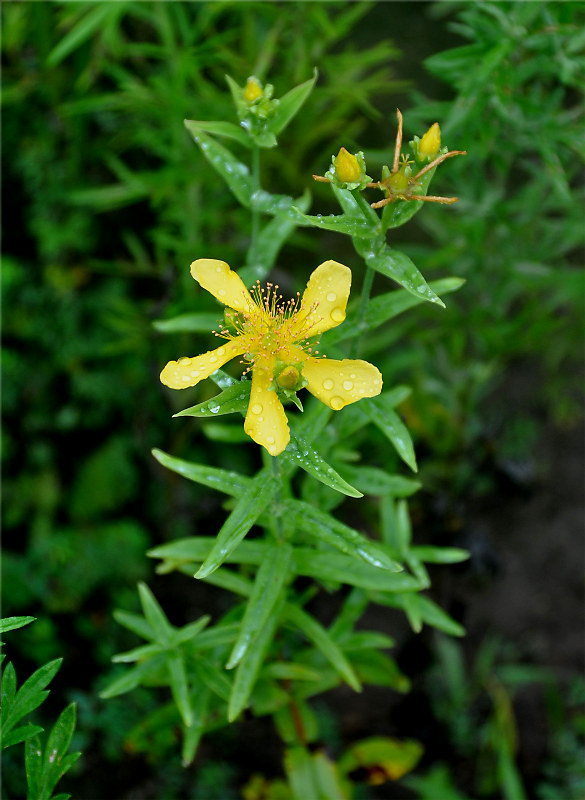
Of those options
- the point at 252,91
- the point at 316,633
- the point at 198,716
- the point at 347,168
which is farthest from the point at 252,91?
the point at 198,716

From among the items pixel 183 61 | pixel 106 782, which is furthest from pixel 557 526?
pixel 183 61

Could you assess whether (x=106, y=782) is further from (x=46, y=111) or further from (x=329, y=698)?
(x=46, y=111)

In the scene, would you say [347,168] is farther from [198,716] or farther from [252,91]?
[198,716]

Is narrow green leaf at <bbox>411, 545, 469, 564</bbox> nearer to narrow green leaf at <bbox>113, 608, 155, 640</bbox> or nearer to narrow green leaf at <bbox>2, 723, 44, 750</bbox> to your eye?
narrow green leaf at <bbox>113, 608, 155, 640</bbox>

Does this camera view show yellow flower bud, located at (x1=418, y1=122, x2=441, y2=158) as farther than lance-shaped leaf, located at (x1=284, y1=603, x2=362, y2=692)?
No

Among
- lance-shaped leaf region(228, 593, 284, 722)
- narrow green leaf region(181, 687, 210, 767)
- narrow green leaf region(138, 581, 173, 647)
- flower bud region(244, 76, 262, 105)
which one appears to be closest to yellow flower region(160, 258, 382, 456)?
A: flower bud region(244, 76, 262, 105)

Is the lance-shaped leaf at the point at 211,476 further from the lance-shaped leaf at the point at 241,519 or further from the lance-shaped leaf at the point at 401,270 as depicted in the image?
the lance-shaped leaf at the point at 401,270
